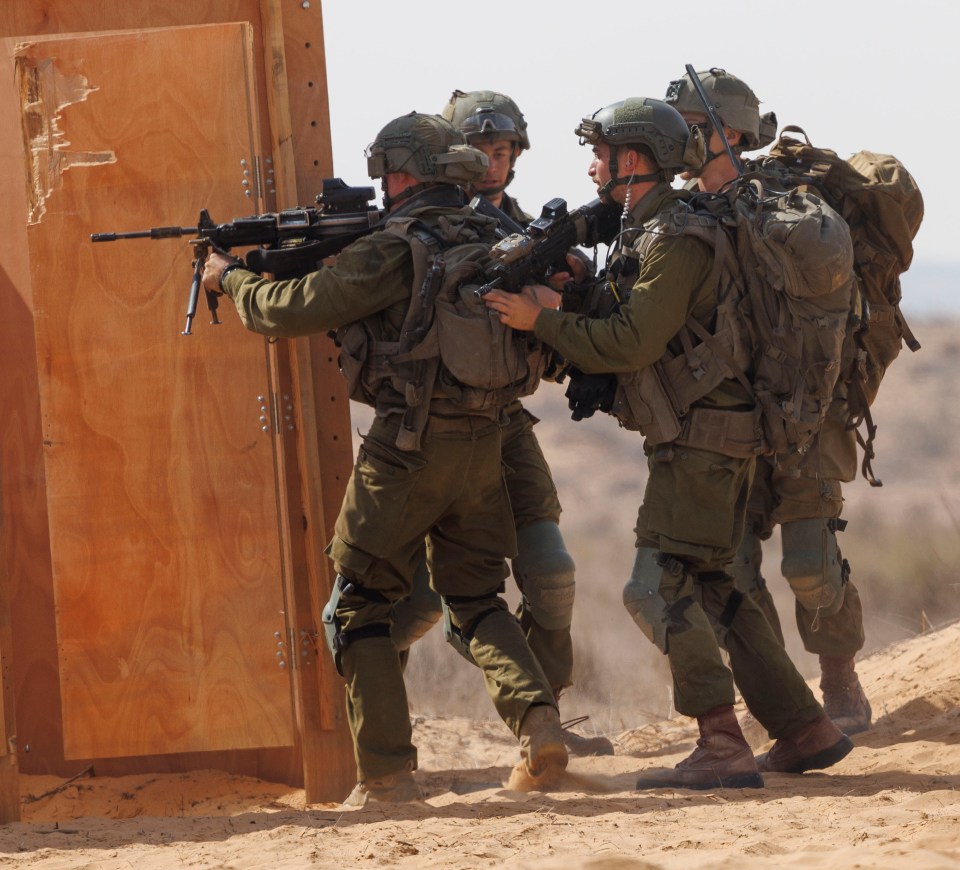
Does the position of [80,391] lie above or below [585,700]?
above

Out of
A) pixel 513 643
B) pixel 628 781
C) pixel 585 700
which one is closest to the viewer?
pixel 513 643

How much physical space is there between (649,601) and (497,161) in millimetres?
2258

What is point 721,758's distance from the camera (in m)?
5.10

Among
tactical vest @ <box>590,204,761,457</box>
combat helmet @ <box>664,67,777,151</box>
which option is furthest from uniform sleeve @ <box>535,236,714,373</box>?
combat helmet @ <box>664,67,777,151</box>

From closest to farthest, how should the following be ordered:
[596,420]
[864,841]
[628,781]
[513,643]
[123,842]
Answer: [864,841] < [123,842] < [513,643] < [628,781] < [596,420]

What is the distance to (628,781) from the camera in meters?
5.65

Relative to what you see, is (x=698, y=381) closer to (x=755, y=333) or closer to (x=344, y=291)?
(x=755, y=333)

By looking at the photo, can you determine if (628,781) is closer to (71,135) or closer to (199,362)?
(199,362)

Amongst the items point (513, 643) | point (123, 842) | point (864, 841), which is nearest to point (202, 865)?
point (123, 842)

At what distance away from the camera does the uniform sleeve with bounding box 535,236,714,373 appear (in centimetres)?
490

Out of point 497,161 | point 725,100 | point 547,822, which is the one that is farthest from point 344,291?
point 725,100

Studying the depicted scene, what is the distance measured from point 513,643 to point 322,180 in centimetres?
188

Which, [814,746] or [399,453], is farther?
[814,746]

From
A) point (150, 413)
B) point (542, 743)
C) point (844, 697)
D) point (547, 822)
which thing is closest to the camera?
point (547, 822)
